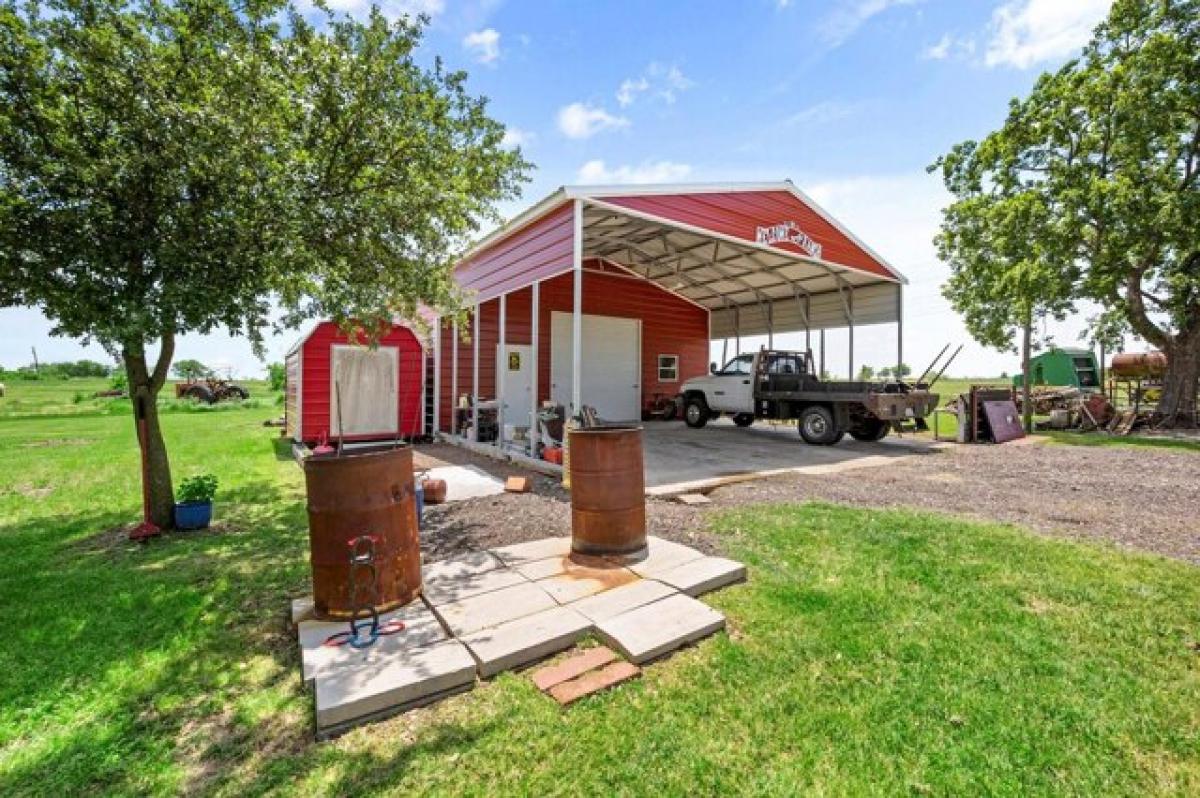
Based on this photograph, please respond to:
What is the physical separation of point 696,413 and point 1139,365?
1998cm

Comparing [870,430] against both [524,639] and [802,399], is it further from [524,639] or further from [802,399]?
[524,639]

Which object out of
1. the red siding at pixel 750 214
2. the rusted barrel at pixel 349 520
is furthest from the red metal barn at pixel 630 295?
the rusted barrel at pixel 349 520

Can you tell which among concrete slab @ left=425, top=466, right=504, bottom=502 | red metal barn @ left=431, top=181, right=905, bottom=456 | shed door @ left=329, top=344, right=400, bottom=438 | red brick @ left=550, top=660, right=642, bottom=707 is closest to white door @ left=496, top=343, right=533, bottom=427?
red metal barn @ left=431, top=181, right=905, bottom=456

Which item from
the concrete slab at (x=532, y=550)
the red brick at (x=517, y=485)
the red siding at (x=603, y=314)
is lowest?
the concrete slab at (x=532, y=550)

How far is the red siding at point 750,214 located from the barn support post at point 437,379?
5955 millimetres

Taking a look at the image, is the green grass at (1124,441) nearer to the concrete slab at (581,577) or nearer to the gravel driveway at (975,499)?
the gravel driveway at (975,499)

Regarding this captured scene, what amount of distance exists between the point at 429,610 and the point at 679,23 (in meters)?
8.63

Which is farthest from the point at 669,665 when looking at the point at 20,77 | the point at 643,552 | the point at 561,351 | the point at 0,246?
the point at 561,351

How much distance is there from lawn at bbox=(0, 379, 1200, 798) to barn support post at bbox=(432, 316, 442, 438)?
26.2 ft

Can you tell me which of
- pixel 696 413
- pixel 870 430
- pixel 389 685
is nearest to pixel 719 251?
pixel 696 413

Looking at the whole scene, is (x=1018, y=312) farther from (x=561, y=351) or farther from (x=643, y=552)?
(x=643, y=552)

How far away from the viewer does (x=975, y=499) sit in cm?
633

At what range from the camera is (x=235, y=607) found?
11.9 feet

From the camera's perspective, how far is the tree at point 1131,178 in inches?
511
